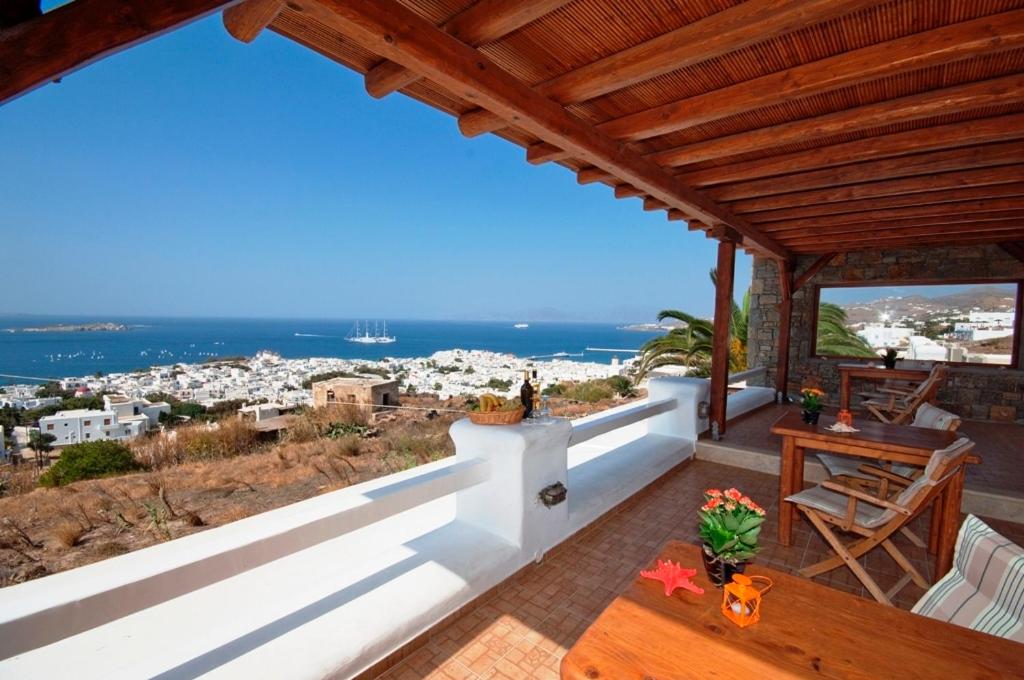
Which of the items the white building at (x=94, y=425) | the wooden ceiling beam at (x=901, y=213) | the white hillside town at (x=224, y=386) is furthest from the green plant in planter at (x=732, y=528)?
the white building at (x=94, y=425)

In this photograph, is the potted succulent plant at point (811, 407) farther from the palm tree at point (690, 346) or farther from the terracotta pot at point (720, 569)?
the palm tree at point (690, 346)

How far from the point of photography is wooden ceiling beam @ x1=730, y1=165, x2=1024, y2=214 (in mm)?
3266

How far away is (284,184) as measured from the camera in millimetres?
37125

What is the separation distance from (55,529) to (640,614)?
159 inches

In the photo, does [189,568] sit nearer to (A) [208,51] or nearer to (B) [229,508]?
(B) [229,508]

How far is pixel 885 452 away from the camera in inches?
106

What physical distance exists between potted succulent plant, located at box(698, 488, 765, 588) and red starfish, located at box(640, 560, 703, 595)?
0.22 ft

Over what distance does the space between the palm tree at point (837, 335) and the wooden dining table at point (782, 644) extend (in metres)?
8.19

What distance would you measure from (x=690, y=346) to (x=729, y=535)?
766cm

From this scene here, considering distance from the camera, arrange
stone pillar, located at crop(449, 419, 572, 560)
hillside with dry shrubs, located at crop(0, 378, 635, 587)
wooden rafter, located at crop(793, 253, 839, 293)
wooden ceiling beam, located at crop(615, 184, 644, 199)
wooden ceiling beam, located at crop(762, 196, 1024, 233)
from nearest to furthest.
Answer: stone pillar, located at crop(449, 419, 572, 560), hillside with dry shrubs, located at crop(0, 378, 635, 587), wooden ceiling beam, located at crop(615, 184, 644, 199), wooden ceiling beam, located at crop(762, 196, 1024, 233), wooden rafter, located at crop(793, 253, 839, 293)

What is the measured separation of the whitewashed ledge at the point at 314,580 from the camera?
129 centimetres

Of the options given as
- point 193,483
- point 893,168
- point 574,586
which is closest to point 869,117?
point 893,168

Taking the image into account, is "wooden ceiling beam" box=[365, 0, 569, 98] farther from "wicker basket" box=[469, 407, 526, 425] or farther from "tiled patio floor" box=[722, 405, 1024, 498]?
"tiled patio floor" box=[722, 405, 1024, 498]

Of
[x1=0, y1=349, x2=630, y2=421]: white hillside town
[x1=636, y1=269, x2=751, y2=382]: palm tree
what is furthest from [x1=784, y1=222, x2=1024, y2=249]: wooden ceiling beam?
[x1=0, y1=349, x2=630, y2=421]: white hillside town
